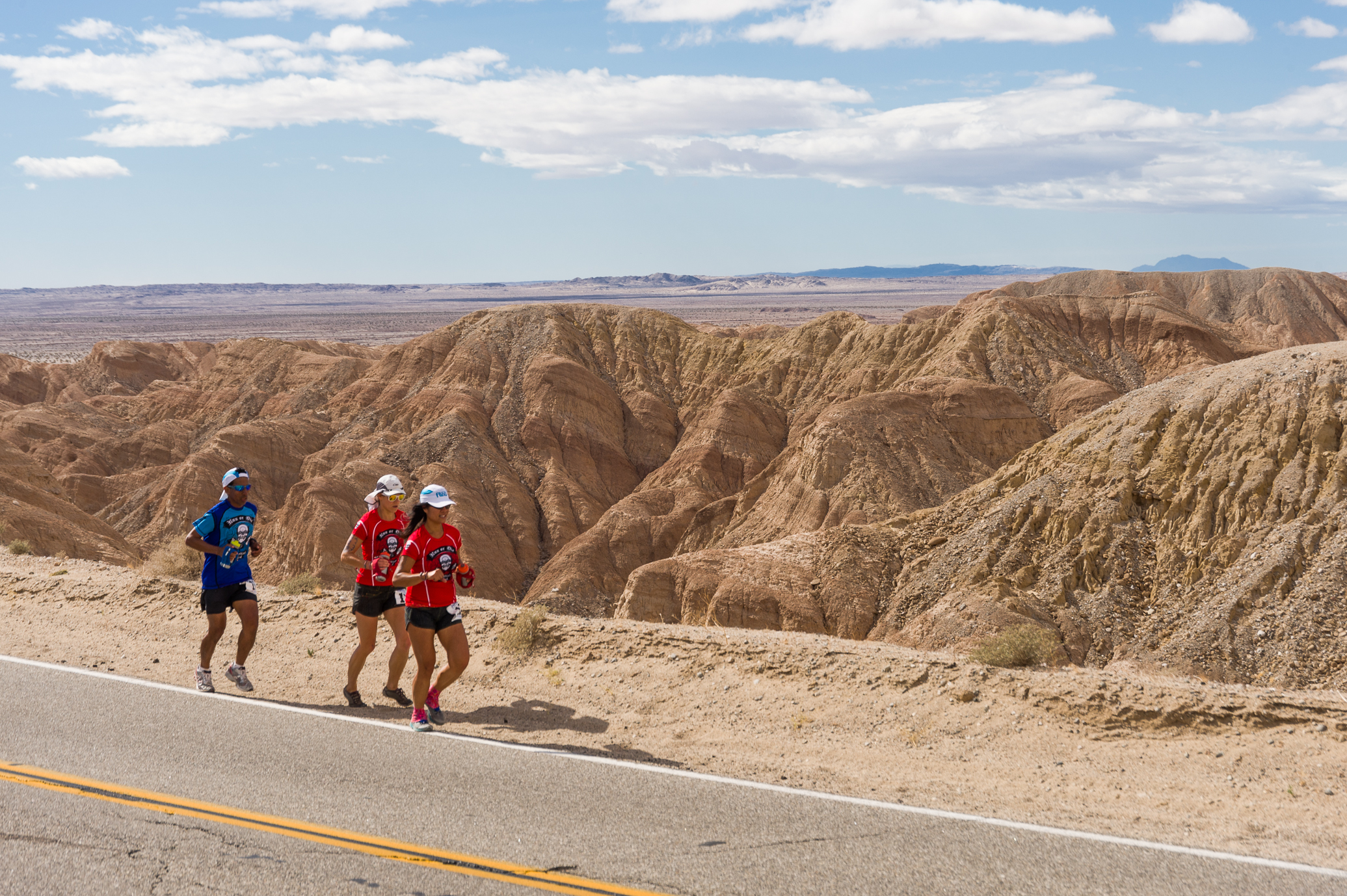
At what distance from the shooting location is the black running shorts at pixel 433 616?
765 cm

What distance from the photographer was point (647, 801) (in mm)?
6266

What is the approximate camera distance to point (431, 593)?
7.60m

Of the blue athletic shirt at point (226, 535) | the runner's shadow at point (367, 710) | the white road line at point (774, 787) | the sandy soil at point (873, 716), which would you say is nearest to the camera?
the white road line at point (774, 787)

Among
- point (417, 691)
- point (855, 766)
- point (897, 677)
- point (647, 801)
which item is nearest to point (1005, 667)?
point (897, 677)

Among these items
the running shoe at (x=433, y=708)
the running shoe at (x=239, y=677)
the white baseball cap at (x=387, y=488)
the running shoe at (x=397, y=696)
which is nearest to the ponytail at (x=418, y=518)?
the white baseball cap at (x=387, y=488)

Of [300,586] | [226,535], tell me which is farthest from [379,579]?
[300,586]

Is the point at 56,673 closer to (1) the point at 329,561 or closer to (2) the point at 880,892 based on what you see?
(2) the point at 880,892

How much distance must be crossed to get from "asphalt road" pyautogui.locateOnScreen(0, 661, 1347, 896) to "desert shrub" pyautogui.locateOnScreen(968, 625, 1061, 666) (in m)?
3.67

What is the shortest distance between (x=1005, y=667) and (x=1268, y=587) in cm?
1008

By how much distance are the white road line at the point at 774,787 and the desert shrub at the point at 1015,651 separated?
3174 mm

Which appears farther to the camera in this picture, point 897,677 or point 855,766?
point 897,677

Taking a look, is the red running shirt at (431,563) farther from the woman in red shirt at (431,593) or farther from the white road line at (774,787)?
the white road line at (774,787)

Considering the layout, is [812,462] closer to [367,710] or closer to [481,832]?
[367,710]

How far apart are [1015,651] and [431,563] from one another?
583cm
